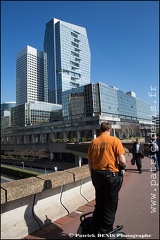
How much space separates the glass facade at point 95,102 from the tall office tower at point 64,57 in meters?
41.1

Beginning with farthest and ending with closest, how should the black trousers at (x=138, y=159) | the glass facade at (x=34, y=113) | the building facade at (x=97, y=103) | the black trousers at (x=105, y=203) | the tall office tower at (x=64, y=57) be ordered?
the tall office tower at (x=64, y=57) < the glass facade at (x=34, y=113) < the building facade at (x=97, y=103) < the black trousers at (x=138, y=159) < the black trousers at (x=105, y=203)

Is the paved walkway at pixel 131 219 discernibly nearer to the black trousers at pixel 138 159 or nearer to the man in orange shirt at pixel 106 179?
the man in orange shirt at pixel 106 179

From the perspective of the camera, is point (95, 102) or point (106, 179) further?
point (95, 102)

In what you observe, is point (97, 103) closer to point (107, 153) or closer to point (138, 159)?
point (138, 159)

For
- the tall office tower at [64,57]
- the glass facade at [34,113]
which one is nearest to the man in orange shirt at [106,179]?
the glass facade at [34,113]

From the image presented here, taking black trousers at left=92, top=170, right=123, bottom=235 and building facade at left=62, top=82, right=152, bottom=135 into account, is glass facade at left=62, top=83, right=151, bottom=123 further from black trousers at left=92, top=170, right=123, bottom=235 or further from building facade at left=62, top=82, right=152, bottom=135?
black trousers at left=92, top=170, right=123, bottom=235

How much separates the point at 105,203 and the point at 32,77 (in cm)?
19538

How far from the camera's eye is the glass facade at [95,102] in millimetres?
105000

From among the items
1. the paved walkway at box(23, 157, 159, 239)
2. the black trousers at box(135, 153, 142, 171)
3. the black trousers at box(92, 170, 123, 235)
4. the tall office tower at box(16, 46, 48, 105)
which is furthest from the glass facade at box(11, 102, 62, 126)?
the black trousers at box(92, 170, 123, 235)

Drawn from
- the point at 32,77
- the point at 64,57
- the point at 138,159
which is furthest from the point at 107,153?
the point at 32,77

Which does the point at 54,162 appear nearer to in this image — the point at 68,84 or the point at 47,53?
the point at 68,84

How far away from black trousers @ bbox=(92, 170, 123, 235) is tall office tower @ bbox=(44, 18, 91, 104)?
160524 millimetres

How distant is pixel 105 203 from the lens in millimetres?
3314

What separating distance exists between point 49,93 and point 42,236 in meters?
172
